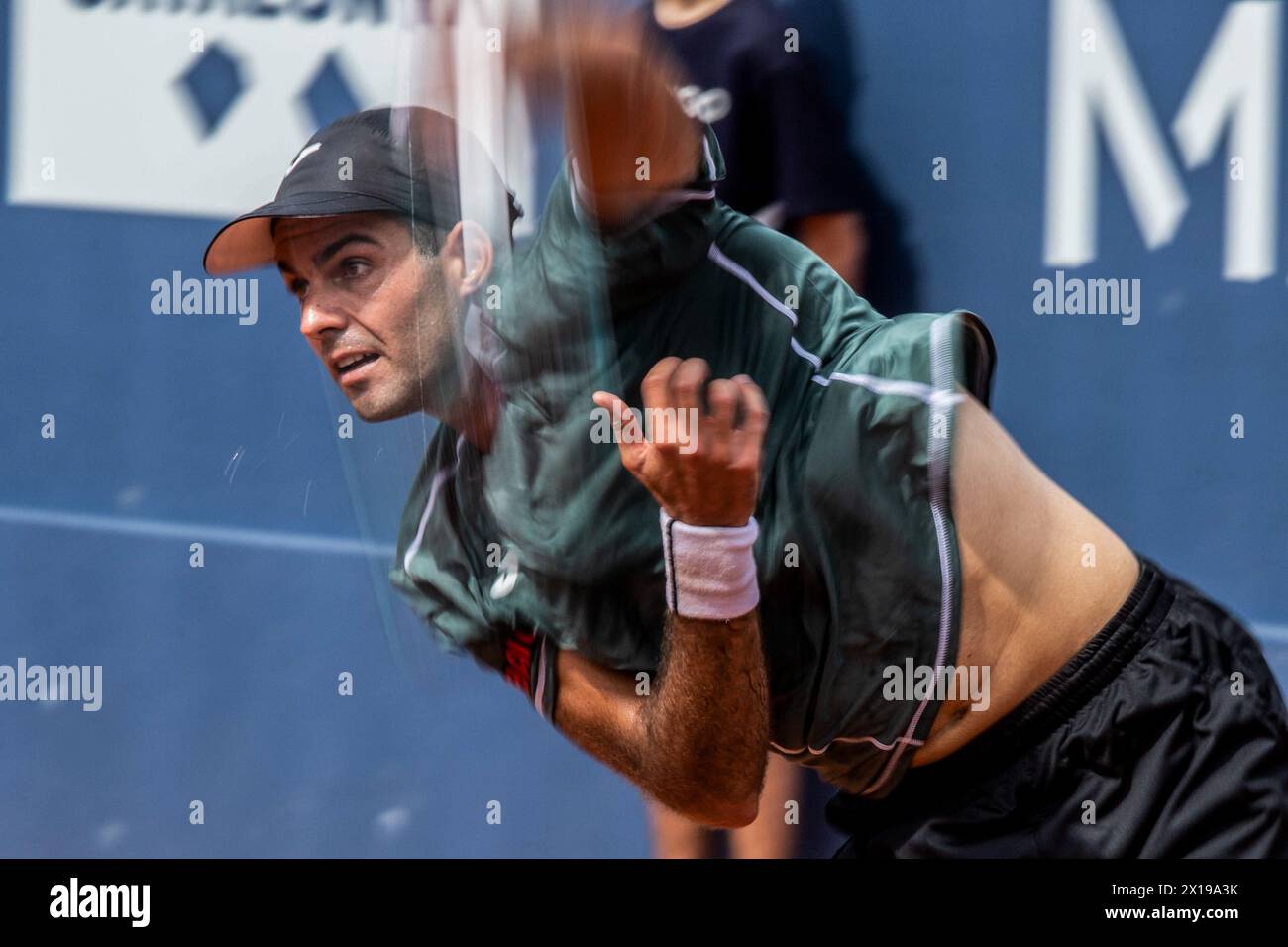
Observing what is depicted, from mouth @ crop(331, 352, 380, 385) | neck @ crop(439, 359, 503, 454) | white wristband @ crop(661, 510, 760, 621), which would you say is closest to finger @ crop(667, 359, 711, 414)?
white wristband @ crop(661, 510, 760, 621)

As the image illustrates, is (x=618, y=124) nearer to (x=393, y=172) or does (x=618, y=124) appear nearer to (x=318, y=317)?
(x=393, y=172)

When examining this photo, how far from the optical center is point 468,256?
195cm

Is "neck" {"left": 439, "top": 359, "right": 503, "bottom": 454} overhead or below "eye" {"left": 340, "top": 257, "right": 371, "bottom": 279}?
below

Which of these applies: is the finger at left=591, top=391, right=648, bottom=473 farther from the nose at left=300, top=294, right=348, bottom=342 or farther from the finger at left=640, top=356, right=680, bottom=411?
the nose at left=300, top=294, right=348, bottom=342

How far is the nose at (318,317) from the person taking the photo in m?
2.02

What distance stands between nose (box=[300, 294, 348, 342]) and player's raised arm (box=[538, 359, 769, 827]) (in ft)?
1.29

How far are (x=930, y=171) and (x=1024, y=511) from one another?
457mm

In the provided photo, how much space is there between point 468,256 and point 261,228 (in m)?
0.29

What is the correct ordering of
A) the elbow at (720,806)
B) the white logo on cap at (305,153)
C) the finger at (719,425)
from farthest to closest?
the white logo on cap at (305,153) → the elbow at (720,806) → the finger at (719,425)

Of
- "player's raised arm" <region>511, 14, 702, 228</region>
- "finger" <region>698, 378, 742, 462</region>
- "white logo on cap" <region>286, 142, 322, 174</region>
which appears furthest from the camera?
"white logo on cap" <region>286, 142, 322, 174</region>

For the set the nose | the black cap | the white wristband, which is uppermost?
the black cap

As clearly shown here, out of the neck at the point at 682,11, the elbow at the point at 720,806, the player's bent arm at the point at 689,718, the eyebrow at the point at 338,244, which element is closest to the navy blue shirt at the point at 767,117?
the neck at the point at 682,11

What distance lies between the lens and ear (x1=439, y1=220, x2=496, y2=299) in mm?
1946

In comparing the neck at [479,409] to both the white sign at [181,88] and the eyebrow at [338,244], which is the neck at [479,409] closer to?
the eyebrow at [338,244]
